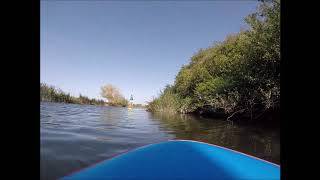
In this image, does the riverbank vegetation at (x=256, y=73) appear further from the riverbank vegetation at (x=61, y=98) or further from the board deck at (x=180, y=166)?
the riverbank vegetation at (x=61, y=98)

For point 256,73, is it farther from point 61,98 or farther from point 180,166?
point 61,98

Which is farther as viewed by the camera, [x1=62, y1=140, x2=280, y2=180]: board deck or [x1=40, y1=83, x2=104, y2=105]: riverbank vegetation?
[x1=40, y1=83, x2=104, y2=105]: riverbank vegetation

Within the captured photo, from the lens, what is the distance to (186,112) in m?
32.2

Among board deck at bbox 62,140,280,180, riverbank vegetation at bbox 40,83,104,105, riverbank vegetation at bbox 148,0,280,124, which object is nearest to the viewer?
board deck at bbox 62,140,280,180

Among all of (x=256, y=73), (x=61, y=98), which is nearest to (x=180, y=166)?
(x=256, y=73)

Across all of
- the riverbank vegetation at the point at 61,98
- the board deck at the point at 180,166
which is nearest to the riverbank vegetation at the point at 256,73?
the board deck at the point at 180,166

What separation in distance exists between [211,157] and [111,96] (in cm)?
7672

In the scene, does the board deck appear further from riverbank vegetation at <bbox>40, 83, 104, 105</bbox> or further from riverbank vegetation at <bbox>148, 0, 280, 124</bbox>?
riverbank vegetation at <bbox>40, 83, 104, 105</bbox>

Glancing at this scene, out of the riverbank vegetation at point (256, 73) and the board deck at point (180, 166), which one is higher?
the riverbank vegetation at point (256, 73)

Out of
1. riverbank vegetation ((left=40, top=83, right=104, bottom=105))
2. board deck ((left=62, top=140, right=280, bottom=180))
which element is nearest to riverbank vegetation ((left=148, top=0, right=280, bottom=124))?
board deck ((left=62, top=140, right=280, bottom=180))

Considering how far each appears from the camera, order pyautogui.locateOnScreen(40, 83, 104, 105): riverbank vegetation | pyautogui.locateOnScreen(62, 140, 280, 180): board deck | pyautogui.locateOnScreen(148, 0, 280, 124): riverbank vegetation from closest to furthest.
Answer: pyautogui.locateOnScreen(62, 140, 280, 180): board deck → pyautogui.locateOnScreen(148, 0, 280, 124): riverbank vegetation → pyautogui.locateOnScreen(40, 83, 104, 105): riverbank vegetation
